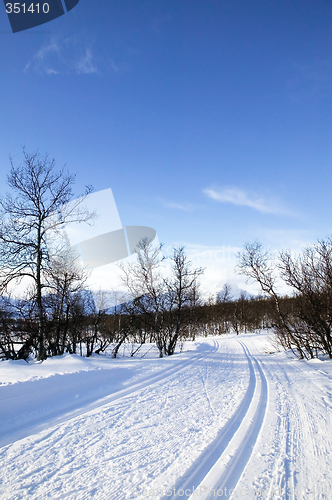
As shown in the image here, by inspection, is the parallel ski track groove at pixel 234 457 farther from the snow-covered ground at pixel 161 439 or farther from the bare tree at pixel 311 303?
the bare tree at pixel 311 303

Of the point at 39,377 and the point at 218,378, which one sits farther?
the point at 218,378

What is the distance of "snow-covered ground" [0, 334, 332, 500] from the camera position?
2527 millimetres

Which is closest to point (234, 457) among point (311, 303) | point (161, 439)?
point (161, 439)

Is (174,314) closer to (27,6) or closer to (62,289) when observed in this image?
(62,289)

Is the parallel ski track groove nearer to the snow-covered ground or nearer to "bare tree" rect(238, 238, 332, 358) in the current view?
the snow-covered ground

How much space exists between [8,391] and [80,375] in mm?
2027

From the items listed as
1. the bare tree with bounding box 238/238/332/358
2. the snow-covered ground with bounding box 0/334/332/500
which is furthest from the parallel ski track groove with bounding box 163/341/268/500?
the bare tree with bounding box 238/238/332/358

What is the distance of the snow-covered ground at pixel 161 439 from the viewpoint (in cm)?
253

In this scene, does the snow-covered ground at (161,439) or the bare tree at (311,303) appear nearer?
the snow-covered ground at (161,439)

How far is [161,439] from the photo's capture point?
11.5 ft

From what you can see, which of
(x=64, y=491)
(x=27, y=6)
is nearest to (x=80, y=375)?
(x=64, y=491)

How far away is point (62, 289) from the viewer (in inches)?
430

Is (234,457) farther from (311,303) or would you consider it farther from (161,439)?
(311,303)

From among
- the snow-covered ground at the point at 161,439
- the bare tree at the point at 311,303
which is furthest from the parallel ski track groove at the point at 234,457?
the bare tree at the point at 311,303
